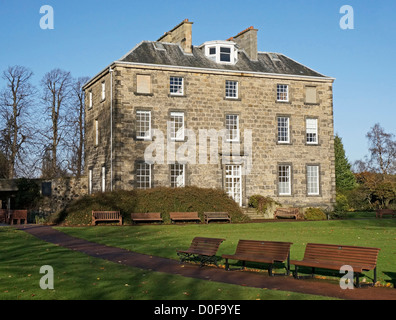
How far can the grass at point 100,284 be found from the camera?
10.6 m

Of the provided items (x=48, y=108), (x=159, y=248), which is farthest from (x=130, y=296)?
(x=48, y=108)

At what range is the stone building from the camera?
115ft

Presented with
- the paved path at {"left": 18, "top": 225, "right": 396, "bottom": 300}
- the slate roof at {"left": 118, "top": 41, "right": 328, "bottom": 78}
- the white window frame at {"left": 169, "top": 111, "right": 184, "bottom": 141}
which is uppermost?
the slate roof at {"left": 118, "top": 41, "right": 328, "bottom": 78}

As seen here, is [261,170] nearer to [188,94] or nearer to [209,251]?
[188,94]

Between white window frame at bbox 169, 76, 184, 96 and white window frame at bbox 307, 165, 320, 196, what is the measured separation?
10886 millimetres

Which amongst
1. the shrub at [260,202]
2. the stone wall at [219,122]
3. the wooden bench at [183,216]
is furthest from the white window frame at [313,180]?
the wooden bench at [183,216]

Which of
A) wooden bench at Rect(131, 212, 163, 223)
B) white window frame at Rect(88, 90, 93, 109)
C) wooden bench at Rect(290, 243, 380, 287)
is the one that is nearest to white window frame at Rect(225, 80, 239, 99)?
white window frame at Rect(88, 90, 93, 109)

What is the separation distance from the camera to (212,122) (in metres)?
36.8

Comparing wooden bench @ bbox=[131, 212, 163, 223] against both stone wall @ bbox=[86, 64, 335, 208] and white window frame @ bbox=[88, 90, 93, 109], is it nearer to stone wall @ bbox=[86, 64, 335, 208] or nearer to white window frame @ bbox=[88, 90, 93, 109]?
stone wall @ bbox=[86, 64, 335, 208]

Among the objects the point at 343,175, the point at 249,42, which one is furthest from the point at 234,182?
the point at 343,175

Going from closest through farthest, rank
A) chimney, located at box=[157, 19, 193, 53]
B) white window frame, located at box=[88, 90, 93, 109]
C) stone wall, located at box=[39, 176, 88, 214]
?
stone wall, located at box=[39, 176, 88, 214] < chimney, located at box=[157, 19, 193, 53] < white window frame, located at box=[88, 90, 93, 109]

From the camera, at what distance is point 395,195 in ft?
→ 145

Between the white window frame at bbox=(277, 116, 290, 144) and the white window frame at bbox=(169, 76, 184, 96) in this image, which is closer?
the white window frame at bbox=(169, 76, 184, 96)

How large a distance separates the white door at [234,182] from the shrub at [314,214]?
454cm
